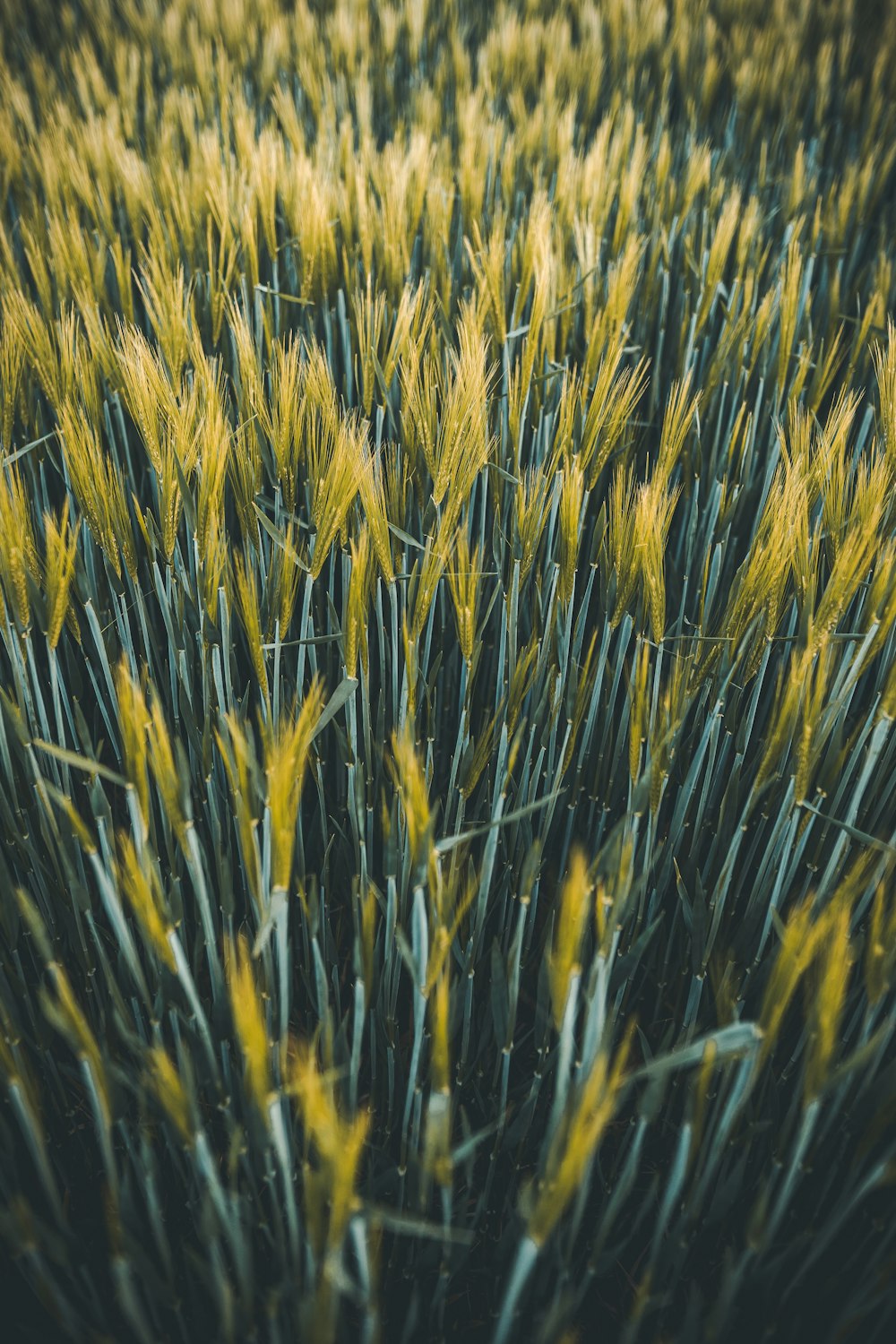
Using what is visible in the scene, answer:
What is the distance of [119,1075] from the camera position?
0.49 meters

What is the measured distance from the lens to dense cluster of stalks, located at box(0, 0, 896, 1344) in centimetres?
48

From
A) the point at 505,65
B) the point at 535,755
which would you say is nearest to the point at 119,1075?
the point at 535,755

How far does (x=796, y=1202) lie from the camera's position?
1.95 feet

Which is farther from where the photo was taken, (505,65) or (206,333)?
(505,65)

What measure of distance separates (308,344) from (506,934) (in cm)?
73

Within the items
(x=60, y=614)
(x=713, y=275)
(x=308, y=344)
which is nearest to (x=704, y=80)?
(x=713, y=275)

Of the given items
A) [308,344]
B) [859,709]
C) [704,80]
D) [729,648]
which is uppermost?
[704,80]

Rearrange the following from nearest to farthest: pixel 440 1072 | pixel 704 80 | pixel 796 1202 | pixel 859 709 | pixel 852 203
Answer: pixel 440 1072, pixel 796 1202, pixel 859 709, pixel 852 203, pixel 704 80

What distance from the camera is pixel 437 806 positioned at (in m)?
0.56

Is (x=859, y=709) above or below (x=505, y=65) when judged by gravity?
below

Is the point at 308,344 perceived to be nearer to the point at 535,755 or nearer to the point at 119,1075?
the point at 535,755

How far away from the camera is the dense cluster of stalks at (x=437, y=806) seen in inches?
18.8

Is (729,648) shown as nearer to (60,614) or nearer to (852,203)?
(60,614)

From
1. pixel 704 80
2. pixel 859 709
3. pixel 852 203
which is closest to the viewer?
pixel 859 709
